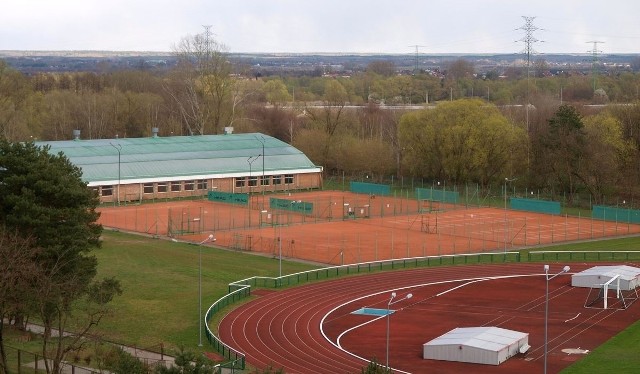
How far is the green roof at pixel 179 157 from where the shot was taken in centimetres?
8769

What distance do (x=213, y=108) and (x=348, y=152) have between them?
23.4 m

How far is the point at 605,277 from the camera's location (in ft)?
176

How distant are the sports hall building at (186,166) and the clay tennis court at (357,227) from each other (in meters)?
3.20

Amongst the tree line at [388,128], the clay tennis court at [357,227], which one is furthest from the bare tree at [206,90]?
the clay tennis court at [357,227]

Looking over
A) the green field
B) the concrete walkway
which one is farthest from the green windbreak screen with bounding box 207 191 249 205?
the concrete walkway

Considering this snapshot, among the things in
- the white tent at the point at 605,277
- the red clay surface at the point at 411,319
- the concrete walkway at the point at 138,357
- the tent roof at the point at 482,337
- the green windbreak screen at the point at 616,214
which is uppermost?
the green windbreak screen at the point at 616,214

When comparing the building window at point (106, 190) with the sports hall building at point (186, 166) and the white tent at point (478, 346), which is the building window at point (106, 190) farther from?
the white tent at point (478, 346)

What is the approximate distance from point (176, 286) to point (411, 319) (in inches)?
541

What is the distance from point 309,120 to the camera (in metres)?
125

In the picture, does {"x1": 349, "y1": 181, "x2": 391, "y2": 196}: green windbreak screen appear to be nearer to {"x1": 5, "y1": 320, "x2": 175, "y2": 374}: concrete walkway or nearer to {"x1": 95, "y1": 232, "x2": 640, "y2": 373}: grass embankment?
{"x1": 95, "y1": 232, "x2": 640, "y2": 373}: grass embankment

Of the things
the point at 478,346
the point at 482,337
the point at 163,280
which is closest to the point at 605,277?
the point at 482,337

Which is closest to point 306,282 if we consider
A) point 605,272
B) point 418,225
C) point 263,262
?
point 263,262

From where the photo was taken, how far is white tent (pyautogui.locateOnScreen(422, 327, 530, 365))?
40.6m

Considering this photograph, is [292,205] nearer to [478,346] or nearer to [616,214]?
[616,214]
